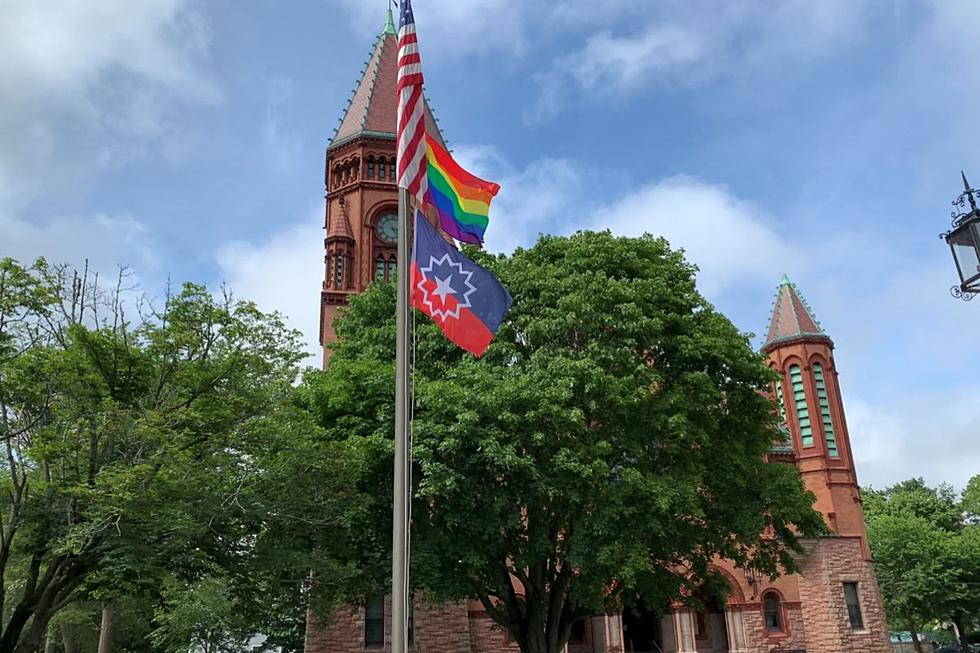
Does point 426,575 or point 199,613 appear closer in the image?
point 426,575

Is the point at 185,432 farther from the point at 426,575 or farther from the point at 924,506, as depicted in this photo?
the point at 924,506

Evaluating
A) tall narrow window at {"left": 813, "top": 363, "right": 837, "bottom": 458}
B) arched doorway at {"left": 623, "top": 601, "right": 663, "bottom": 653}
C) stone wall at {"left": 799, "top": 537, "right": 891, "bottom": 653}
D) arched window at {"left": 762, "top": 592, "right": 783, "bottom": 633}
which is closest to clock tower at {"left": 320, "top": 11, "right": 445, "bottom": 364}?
arched doorway at {"left": 623, "top": 601, "right": 663, "bottom": 653}

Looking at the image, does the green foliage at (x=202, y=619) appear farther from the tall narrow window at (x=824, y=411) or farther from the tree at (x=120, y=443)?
the tall narrow window at (x=824, y=411)

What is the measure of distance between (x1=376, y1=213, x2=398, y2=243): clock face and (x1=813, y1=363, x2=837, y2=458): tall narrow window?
20.8 metres

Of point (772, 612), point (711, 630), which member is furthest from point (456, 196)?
point (772, 612)

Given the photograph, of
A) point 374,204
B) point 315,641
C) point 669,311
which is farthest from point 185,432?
point 374,204

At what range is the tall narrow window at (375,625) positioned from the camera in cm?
2620

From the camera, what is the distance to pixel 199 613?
25.1 m

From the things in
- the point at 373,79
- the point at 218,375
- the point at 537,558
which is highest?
the point at 373,79

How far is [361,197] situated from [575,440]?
2337 cm

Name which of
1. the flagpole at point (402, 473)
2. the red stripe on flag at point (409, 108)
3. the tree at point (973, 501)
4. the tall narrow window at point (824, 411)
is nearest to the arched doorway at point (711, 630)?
the tall narrow window at point (824, 411)

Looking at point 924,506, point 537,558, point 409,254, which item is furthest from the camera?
point 924,506

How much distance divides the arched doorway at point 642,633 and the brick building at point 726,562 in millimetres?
42

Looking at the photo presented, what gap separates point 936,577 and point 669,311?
29.9 m
